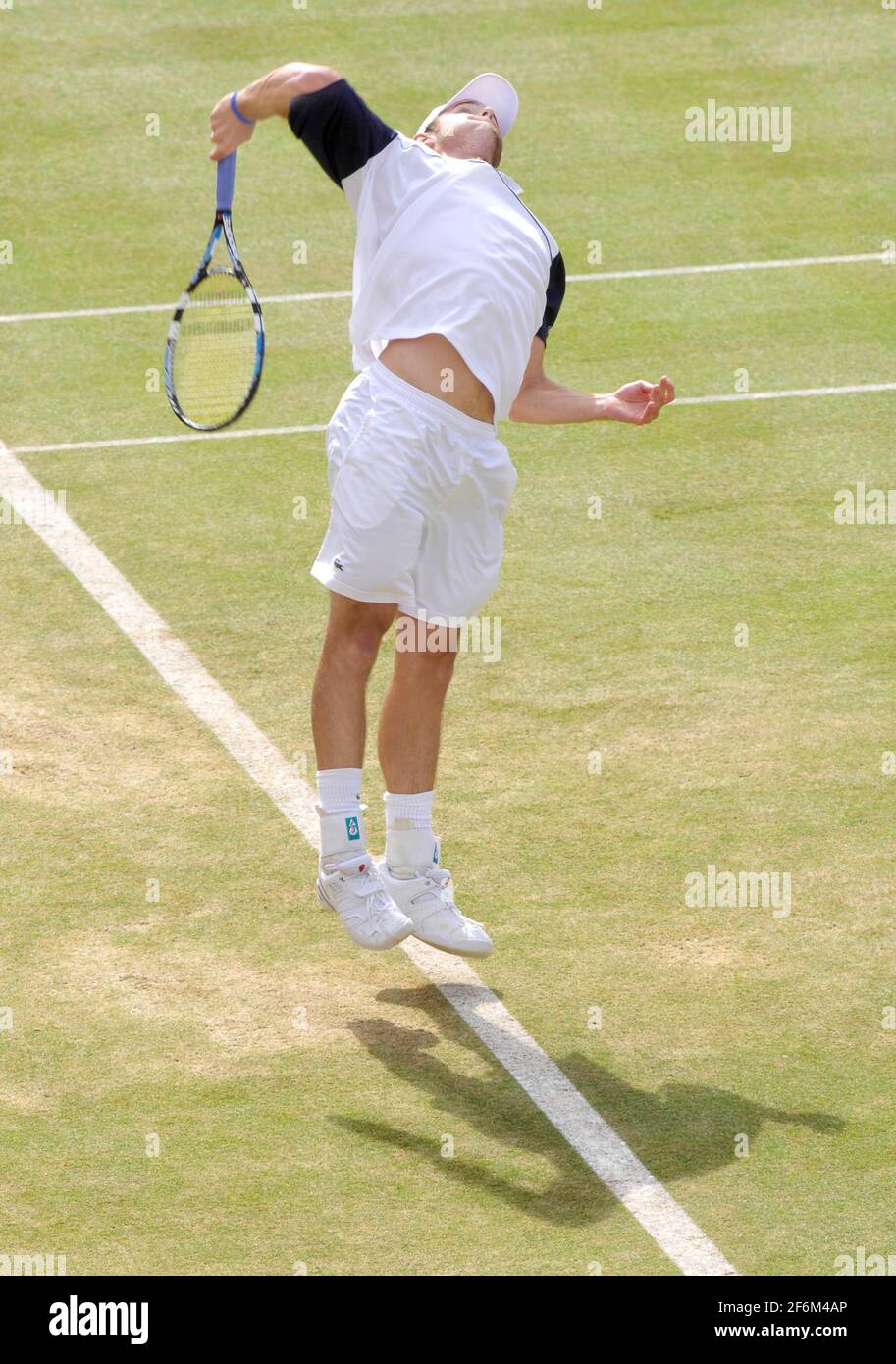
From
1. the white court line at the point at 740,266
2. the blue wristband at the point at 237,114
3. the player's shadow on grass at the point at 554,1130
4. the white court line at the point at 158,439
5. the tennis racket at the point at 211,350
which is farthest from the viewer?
the white court line at the point at 740,266

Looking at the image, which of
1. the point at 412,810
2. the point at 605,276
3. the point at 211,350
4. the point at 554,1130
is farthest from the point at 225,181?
the point at 605,276

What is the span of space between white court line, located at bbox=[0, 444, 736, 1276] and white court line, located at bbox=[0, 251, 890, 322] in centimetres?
242

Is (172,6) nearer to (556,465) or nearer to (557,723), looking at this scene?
(556,465)

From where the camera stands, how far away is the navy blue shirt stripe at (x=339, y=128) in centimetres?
671

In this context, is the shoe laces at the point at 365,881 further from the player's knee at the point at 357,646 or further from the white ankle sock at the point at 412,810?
the player's knee at the point at 357,646

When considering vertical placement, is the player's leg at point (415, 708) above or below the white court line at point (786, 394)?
above

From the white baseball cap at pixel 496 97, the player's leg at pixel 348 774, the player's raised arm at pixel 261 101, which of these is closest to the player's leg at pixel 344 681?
the player's leg at pixel 348 774

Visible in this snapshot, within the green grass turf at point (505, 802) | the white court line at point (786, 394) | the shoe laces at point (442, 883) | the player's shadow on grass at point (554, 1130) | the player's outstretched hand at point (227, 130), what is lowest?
the player's shadow on grass at point (554, 1130)

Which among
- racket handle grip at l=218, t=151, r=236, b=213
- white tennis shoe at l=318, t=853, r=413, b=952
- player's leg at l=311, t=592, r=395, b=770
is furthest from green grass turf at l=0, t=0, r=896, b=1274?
racket handle grip at l=218, t=151, r=236, b=213

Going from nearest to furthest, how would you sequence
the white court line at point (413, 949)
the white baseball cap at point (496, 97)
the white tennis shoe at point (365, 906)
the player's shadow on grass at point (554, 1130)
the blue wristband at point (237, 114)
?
the white court line at point (413, 949), the player's shadow on grass at point (554, 1130), the white tennis shoe at point (365, 906), the blue wristband at point (237, 114), the white baseball cap at point (496, 97)

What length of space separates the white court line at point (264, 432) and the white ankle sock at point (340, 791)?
4758 mm

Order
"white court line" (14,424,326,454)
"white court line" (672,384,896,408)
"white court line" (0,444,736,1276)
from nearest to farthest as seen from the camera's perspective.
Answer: "white court line" (0,444,736,1276), "white court line" (14,424,326,454), "white court line" (672,384,896,408)

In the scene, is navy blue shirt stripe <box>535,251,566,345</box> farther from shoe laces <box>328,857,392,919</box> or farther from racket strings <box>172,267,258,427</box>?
shoe laces <box>328,857,392,919</box>

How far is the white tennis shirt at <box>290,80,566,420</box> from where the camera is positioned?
671 centimetres
